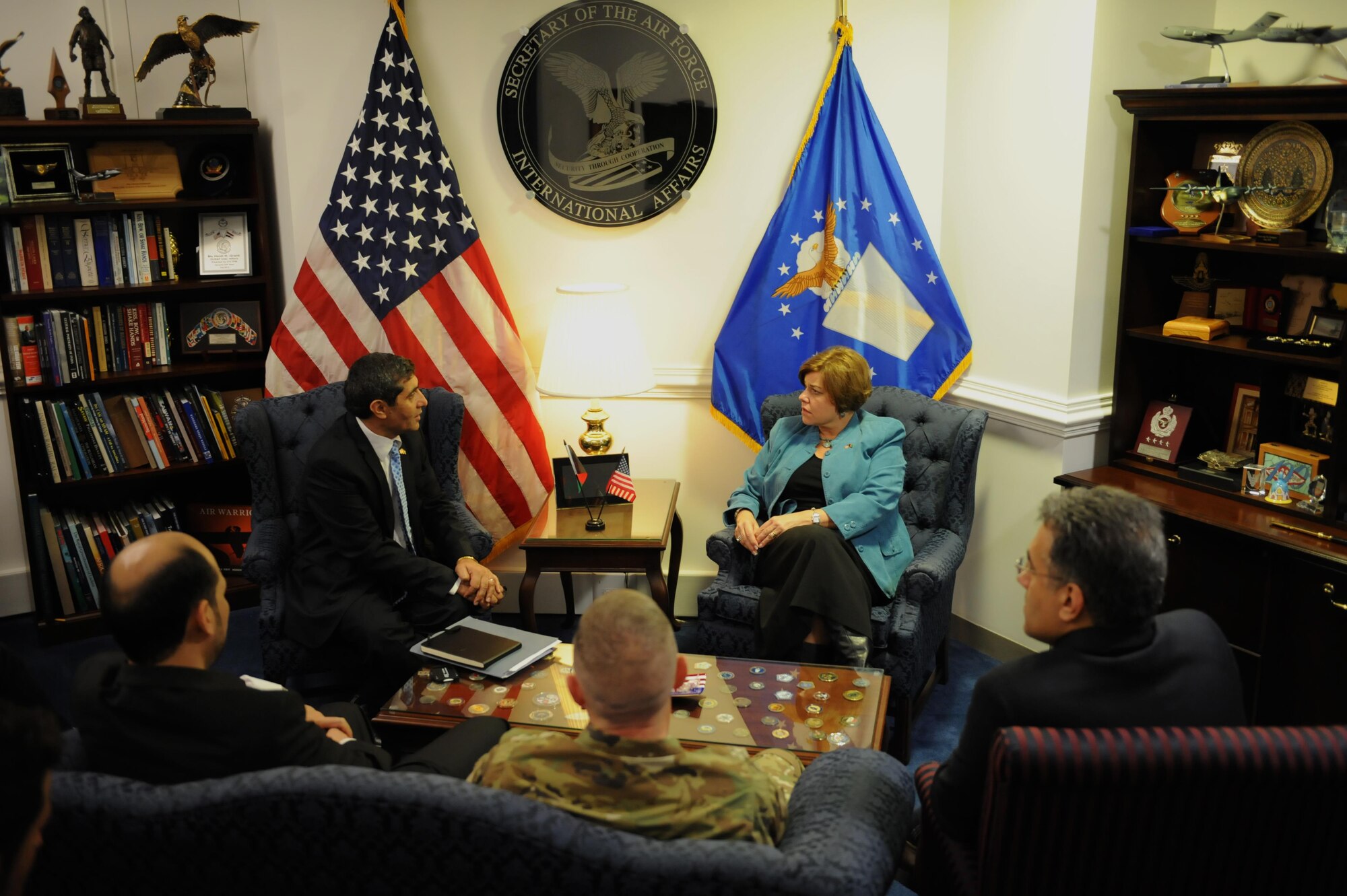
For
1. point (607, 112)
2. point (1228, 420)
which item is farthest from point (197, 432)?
point (1228, 420)

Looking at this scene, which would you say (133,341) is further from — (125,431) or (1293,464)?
(1293,464)

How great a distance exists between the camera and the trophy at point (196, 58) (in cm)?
399

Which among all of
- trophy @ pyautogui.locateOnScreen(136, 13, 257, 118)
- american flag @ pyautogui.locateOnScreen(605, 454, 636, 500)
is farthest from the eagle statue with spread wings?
american flag @ pyautogui.locateOnScreen(605, 454, 636, 500)

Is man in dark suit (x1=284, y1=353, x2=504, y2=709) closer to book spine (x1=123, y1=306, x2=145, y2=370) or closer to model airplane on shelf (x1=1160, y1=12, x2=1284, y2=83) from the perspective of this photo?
book spine (x1=123, y1=306, x2=145, y2=370)

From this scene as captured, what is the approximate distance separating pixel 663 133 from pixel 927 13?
1.05 metres

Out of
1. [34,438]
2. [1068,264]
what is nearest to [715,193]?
[1068,264]

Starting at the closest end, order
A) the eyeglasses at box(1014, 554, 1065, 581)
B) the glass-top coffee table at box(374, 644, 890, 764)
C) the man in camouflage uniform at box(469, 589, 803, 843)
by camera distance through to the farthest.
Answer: the man in camouflage uniform at box(469, 589, 803, 843), the eyeglasses at box(1014, 554, 1065, 581), the glass-top coffee table at box(374, 644, 890, 764)

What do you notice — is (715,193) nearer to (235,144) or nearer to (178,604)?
(235,144)

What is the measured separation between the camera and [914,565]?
3.45m

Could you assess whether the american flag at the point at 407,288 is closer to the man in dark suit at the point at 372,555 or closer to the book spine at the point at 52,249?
the man in dark suit at the point at 372,555

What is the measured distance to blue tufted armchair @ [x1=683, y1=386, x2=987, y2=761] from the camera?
3.40m

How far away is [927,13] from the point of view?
4.09 metres

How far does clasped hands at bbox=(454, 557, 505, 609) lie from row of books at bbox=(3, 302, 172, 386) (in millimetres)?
1685

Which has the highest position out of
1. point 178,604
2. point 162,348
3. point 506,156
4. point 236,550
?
point 506,156
